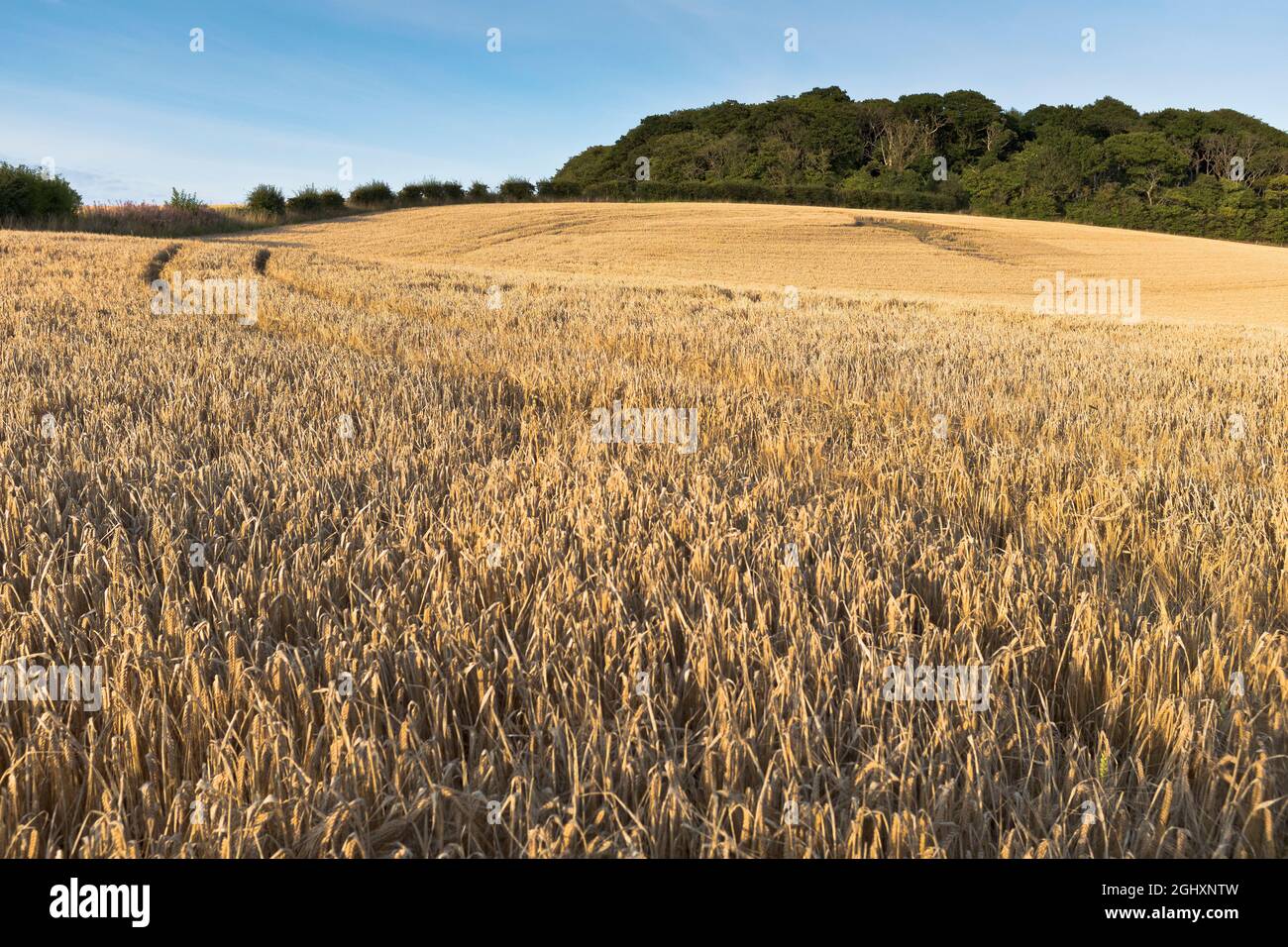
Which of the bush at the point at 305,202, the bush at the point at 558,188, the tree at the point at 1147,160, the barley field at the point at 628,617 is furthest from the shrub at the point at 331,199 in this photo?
the tree at the point at 1147,160

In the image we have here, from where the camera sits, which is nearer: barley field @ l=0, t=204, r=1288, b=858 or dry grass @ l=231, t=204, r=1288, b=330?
barley field @ l=0, t=204, r=1288, b=858

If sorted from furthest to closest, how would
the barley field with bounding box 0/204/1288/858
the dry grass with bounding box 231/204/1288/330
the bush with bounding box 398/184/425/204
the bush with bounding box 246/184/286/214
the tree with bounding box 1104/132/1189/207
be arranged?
the tree with bounding box 1104/132/1189/207, the bush with bounding box 398/184/425/204, the bush with bounding box 246/184/286/214, the dry grass with bounding box 231/204/1288/330, the barley field with bounding box 0/204/1288/858

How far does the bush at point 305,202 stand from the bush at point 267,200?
56 centimetres

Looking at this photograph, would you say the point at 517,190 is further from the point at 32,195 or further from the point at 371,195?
the point at 32,195

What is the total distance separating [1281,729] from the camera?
1484mm

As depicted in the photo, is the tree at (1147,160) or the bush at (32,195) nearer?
the bush at (32,195)

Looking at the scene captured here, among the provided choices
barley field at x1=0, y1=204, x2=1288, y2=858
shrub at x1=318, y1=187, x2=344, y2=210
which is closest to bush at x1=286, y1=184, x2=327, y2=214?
shrub at x1=318, y1=187, x2=344, y2=210

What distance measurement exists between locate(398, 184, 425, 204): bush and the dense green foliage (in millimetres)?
8640

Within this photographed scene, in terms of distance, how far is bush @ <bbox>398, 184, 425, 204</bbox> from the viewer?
51.4 meters

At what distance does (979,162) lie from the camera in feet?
213

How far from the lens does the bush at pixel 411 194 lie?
5144 cm

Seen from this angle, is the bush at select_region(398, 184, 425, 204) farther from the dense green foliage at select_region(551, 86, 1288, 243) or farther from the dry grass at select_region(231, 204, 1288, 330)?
the dense green foliage at select_region(551, 86, 1288, 243)

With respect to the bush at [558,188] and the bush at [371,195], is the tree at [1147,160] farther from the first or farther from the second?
the bush at [371,195]
